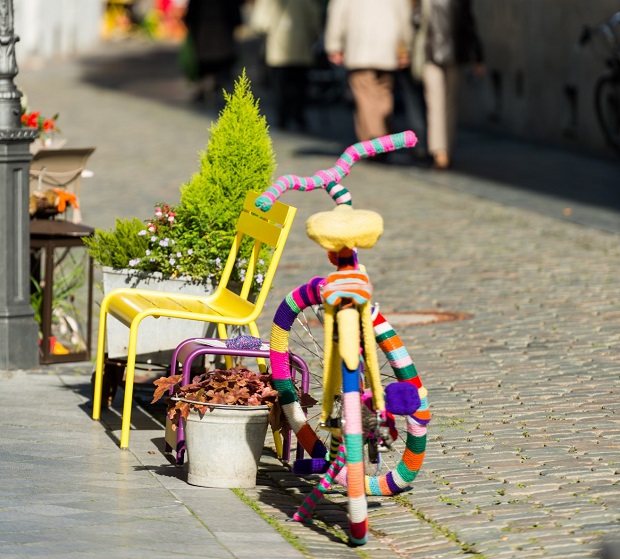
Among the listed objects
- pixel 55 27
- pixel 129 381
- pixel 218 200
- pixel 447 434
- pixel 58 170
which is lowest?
pixel 55 27

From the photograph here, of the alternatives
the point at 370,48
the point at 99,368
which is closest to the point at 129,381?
the point at 99,368

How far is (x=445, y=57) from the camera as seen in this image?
56.4 feet

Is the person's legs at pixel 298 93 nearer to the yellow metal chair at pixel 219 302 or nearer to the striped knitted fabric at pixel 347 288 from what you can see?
the yellow metal chair at pixel 219 302

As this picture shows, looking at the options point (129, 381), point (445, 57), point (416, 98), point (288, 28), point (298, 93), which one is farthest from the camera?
point (298, 93)

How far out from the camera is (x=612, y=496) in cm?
606

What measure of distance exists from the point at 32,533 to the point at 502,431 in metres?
2.50

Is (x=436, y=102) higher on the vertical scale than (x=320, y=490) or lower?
higher

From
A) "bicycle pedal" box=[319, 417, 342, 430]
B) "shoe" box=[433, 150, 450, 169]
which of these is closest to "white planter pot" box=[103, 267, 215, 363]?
"bicycle pedal" box=[319, 417, 342, 430]

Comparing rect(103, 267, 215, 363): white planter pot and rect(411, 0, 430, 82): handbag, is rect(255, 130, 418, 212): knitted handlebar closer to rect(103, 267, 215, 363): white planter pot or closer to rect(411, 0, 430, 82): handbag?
rect(103, 267, 215, 363): white planter pot

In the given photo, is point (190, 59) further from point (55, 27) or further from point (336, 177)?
point (336, 177)

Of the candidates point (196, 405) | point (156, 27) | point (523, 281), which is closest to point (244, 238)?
point (196, 405)

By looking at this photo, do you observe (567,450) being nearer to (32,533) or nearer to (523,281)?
(32,533)

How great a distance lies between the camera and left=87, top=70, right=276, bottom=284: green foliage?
297 inches

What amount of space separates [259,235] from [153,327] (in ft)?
2.72
